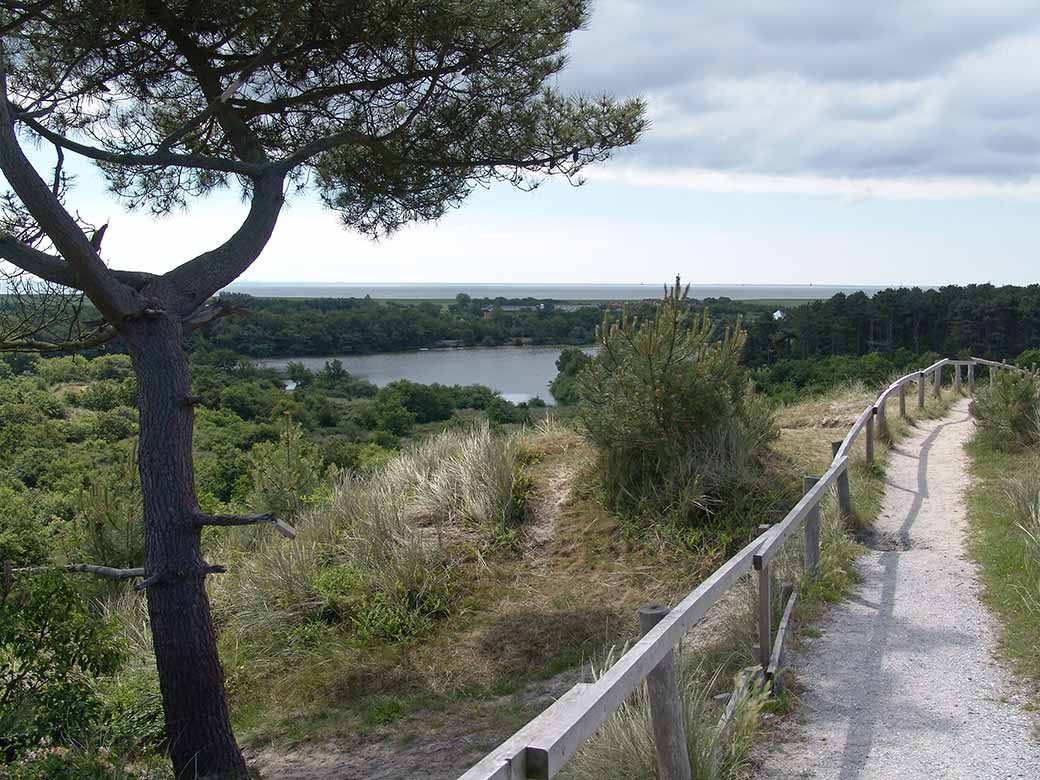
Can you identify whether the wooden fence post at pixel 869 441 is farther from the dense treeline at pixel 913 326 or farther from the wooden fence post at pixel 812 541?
the dense treeline at pixel 913 326

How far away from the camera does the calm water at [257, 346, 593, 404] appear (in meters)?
63.2

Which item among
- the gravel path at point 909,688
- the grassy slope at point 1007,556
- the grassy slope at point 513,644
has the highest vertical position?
the grassy slope at point 1007,556

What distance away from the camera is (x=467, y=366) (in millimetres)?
73188

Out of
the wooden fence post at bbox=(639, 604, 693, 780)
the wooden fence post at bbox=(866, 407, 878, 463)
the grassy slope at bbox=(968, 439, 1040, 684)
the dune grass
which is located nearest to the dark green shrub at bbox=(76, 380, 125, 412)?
the dune grass

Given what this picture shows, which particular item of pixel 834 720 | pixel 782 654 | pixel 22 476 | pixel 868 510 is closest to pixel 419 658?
pixel 782 654

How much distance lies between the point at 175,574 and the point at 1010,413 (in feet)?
34.6

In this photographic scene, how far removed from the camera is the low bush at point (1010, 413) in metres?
11.6

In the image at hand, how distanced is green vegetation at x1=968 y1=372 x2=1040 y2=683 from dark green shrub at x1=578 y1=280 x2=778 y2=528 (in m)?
2.12

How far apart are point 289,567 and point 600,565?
288 centimetres

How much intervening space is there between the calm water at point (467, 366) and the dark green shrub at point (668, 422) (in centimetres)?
4719

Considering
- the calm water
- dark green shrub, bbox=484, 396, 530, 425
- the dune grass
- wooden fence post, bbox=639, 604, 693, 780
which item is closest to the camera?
wooden fence post, bbox=639, 604, 693, 780

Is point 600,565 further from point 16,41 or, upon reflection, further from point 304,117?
point 16,41

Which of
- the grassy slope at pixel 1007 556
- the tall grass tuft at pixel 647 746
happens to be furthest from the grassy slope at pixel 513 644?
the tall grass tuft at pixel 647 746

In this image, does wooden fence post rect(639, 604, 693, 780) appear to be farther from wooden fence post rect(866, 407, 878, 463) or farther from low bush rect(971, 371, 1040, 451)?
low bush rect(971, 371, 1040, 451)
